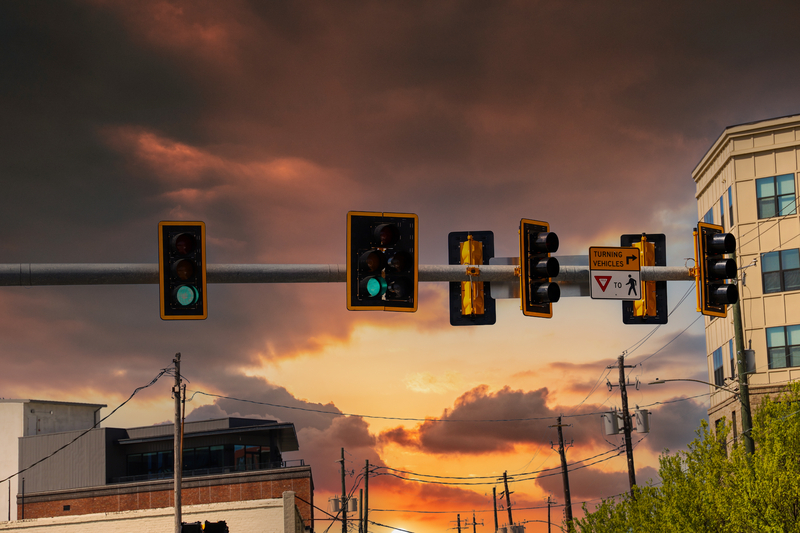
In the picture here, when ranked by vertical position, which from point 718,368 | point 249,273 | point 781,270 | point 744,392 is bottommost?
point 744,392

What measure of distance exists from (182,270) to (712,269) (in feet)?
27.1

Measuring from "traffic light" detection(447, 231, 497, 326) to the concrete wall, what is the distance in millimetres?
33424

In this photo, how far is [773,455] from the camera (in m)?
22.4

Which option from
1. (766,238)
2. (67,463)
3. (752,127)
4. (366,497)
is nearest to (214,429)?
(67,463)

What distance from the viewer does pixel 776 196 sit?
45.1 meters

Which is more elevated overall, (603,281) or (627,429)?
(603,281)

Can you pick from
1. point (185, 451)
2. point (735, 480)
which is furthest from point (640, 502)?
point (185, 451)

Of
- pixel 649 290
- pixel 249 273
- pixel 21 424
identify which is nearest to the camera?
pixel 249 273

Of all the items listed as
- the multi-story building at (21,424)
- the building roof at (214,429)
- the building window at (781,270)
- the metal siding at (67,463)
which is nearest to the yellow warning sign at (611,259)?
the building window at (781,270)

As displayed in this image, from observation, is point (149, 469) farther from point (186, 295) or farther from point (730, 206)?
point (186, 295)

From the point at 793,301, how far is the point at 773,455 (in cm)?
2429

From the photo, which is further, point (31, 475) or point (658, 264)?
point (31, 475)

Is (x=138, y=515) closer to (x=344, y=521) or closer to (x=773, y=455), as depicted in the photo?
(x=344, y=521)

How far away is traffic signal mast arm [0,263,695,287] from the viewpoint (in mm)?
10695
